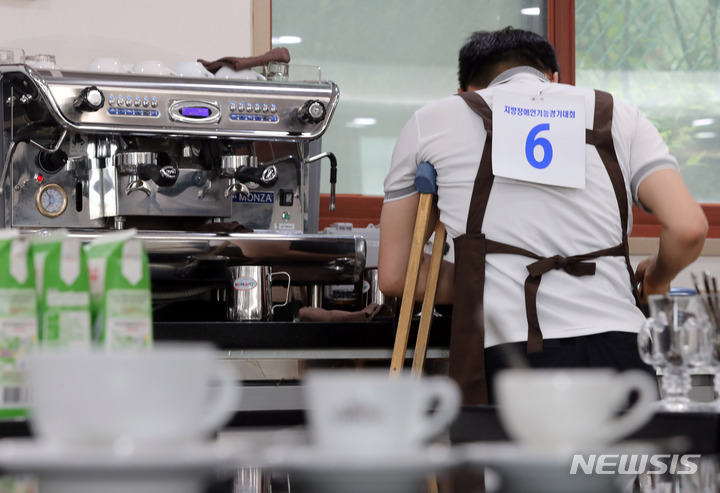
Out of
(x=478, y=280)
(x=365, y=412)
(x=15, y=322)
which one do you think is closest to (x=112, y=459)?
(x=365, y=412)

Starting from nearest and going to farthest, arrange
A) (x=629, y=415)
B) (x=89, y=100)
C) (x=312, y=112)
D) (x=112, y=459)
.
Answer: (x=112, y=459)
(x=629, y=415)
(x=89, y=100)
(x=312, y=112)

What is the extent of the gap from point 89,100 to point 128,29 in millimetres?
1048

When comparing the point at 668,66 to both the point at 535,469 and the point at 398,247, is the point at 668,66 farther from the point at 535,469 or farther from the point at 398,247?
the point at 535,469

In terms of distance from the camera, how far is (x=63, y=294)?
2.45ft

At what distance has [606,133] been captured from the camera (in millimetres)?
1896

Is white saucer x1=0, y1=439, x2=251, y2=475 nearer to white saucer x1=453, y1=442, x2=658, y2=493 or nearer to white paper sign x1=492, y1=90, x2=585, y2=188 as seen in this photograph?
white saucer x1=453, y1=442, x2=658, y2=493

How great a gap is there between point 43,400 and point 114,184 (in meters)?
1.93

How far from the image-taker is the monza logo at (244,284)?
201 cm

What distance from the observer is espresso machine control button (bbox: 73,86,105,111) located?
224 cm

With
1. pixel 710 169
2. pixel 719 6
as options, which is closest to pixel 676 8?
pixel 719 6

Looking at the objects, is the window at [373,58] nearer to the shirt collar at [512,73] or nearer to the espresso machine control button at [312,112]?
the espresso machine control button at [312,112]

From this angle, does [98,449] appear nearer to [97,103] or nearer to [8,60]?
[97,103]

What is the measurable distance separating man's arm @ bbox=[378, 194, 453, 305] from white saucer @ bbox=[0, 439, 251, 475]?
1397mm

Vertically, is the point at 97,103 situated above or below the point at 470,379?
above
